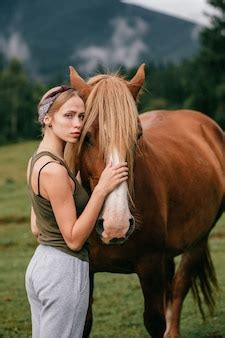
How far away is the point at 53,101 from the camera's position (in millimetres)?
3543

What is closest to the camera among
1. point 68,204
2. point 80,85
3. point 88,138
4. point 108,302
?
point 68,204

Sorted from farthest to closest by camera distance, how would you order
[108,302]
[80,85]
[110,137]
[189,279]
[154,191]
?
1. [108,302]
2. [189,279]
3. [154,191]
4. [80,85]
5. [110,137]

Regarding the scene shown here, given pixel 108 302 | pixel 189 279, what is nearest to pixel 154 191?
pixel 189 279

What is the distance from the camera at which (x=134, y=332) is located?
6.85m

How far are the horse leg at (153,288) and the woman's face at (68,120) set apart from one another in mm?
1495

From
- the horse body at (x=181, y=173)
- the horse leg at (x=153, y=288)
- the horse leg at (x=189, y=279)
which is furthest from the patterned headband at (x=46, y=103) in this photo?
the horse leg at (x=189, y=279)

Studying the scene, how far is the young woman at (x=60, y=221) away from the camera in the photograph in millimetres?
3342

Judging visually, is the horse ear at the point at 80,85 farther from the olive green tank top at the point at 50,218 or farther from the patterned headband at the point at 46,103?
the olive green tank top at the point at 50,218

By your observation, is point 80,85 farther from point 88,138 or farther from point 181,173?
point 181,173

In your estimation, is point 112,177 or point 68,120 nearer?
point 112,177

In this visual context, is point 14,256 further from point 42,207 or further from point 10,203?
point 42,207

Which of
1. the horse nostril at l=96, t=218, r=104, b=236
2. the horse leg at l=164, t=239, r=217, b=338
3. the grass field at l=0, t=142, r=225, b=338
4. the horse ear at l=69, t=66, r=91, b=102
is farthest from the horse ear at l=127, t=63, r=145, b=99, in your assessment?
the grass field at l=0, t=142, r=225, b=338

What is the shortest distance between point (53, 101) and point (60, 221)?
640mm

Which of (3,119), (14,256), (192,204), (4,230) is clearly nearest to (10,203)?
(4,230)
